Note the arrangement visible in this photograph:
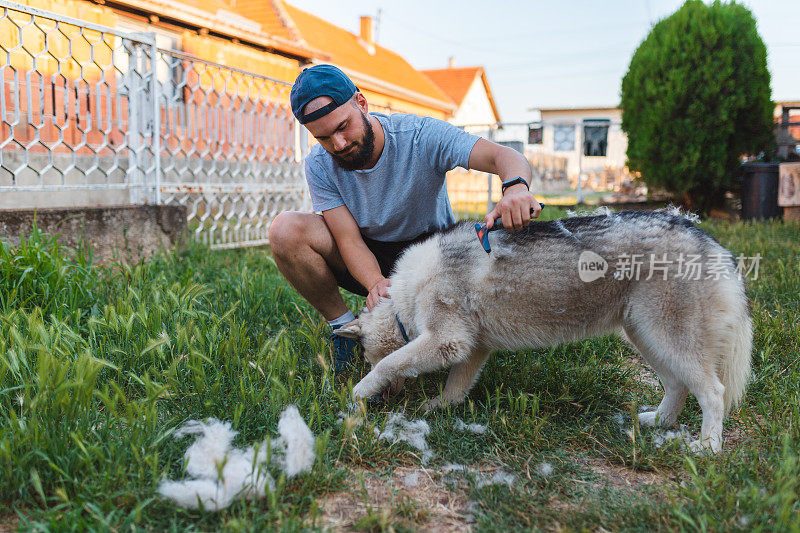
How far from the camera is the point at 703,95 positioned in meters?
7.93

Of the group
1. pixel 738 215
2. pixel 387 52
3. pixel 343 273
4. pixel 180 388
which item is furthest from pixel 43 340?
pixel 387 52

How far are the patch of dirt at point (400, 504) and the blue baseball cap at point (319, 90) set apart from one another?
1491mm

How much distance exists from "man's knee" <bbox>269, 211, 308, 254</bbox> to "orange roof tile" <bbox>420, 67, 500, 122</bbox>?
24.7 m

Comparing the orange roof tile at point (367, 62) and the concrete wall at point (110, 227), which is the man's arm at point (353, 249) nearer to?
the concrete wall at point (110, 227)

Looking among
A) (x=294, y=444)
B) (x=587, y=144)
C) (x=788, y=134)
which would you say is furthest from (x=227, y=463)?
(x=587, y=144)

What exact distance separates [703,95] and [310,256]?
730 centimetres

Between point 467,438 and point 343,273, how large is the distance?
4.16ft

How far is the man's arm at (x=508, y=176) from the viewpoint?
215 centimetres

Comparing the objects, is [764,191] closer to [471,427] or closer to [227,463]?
[471,427]

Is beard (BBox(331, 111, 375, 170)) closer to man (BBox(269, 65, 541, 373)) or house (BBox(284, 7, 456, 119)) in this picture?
man (BBox(269, 65, 541, 373))

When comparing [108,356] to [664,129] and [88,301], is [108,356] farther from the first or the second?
[664,129]

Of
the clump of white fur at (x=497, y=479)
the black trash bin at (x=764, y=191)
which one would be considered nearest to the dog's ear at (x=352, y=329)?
the clump of white fur at (x=497, y=479)

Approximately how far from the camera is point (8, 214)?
12.7 feet

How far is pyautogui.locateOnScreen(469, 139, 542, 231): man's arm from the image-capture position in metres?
2.15
